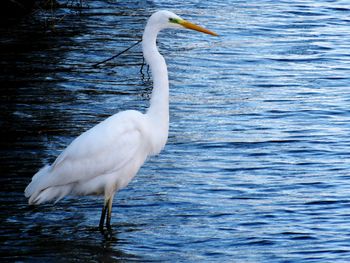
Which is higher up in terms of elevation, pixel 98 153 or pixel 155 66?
pixel 155 66

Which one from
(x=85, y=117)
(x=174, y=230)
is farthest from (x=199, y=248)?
(x=85, y=117)

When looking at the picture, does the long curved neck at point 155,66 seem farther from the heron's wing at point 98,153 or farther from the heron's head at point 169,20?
the heron's wing at point 98,153

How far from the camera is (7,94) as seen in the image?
10992mm

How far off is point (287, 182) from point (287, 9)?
7.80 m

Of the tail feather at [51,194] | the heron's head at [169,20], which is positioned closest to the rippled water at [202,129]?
the tail feather at [51,194]

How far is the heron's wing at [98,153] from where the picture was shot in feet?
24.1

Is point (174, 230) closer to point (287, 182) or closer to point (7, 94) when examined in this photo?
point (287, 182)

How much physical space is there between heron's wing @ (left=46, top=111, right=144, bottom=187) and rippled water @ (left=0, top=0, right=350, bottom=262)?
49 centimetres

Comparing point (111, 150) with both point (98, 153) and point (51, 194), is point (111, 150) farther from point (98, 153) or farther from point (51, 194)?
point (51, 194)

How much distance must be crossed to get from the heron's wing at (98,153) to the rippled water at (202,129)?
491mm

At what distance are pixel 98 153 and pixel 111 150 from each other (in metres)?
0.10

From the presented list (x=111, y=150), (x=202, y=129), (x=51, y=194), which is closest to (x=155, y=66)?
(x=111, y=150)

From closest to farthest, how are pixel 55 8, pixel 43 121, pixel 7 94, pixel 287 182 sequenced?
pixel 287 182 < pixel 43 121 < pixel 7 94 < pixel 55 8

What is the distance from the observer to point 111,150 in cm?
738
